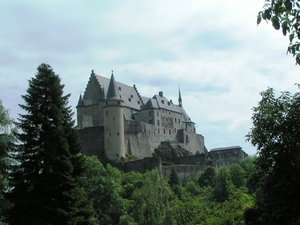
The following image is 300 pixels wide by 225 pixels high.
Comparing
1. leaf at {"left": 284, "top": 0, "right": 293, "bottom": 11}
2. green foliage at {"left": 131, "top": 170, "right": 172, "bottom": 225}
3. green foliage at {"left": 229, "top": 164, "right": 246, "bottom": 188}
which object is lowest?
green foliage at {"left": 131, "top": 170, "right": 172, "bottom": 225}

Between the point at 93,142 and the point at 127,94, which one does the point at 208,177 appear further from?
the point at 127,94

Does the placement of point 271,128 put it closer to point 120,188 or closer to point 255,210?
point 255,210

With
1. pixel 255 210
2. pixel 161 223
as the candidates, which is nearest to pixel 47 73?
pixel 255 210

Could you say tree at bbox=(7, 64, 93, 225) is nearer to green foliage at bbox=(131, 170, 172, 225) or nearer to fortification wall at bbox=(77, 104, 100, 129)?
green foliage at bbox=(131, 170, 172, 225)

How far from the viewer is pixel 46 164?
1035 inches

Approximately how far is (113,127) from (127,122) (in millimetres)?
7775

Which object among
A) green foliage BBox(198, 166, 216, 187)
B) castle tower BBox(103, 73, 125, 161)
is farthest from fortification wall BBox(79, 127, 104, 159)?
green foliage BBox(198, 166, 216, 187)

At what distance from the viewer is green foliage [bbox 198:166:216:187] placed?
262 feet

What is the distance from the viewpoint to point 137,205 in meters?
49.3

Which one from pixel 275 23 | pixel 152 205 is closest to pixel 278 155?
pixel 275 23

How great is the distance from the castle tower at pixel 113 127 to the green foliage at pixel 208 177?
43.2 ft

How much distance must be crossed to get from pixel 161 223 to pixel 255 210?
24927 millimetres

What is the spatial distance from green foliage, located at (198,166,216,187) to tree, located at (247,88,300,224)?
61.0m

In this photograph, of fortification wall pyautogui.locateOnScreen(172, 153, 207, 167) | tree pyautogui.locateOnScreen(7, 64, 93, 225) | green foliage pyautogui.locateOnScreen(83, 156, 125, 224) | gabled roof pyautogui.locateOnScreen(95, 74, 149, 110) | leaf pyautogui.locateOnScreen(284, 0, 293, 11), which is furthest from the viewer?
gabled roof pyautogui.locateOnScreen(95, 74, 149, 110)
